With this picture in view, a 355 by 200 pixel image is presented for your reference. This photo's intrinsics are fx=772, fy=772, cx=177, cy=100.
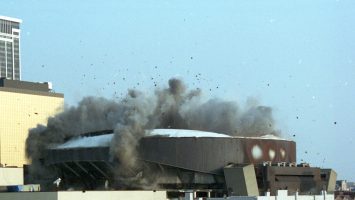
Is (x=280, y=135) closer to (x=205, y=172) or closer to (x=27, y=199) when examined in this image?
(x=205, y=172)

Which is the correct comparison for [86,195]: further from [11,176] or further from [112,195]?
[11,176]

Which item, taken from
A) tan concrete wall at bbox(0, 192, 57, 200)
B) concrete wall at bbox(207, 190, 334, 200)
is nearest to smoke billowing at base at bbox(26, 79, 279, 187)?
concrete wall at bbox(207, 190, 334, 200)

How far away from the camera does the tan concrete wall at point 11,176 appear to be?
16338 cm

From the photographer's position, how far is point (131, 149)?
150625mm

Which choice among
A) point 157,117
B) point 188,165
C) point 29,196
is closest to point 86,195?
point 29,196

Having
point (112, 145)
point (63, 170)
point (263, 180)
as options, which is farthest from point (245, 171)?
point (63, 170)

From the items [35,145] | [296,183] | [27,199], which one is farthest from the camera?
[35,145]

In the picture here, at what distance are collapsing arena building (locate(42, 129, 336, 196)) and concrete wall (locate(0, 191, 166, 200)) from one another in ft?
80.7

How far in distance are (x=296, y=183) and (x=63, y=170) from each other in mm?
48565

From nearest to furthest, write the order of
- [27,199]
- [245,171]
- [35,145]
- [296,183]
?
[27,199]
[245,171]
[296,183]
[35,145]

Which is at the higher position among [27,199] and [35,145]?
[35,145]

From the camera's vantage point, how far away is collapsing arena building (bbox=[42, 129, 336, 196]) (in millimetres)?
149125

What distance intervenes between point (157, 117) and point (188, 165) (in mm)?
22920

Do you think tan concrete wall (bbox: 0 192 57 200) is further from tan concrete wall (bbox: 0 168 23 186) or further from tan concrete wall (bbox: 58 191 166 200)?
tan concrete wall (bbox: 0 168 23 186)
